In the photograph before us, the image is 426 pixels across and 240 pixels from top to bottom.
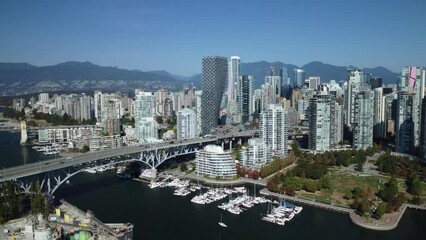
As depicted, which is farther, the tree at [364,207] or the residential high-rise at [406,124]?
the residential high-rise at [406,124]

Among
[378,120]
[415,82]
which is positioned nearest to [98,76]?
[378,120]

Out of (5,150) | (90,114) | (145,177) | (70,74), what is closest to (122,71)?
(70,74)

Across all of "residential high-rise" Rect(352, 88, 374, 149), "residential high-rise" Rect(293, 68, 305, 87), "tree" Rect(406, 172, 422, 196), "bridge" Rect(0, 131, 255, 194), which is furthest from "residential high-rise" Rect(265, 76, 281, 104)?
"tree" Rect(406, 172, 422, 196)

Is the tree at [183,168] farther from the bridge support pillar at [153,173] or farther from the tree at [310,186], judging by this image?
the tree at [310,186]

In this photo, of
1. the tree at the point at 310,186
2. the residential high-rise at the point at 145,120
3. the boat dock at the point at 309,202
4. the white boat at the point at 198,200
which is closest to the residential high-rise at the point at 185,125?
the residential high-rise at the point at 145,120

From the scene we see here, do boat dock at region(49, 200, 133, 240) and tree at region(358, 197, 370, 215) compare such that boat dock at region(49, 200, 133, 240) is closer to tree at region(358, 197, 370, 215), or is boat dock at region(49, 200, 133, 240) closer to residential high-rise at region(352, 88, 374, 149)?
tree at region(358, 197, 370, 215)

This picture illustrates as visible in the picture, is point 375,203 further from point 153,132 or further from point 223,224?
point 153,132

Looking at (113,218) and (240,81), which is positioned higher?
(240,81)
